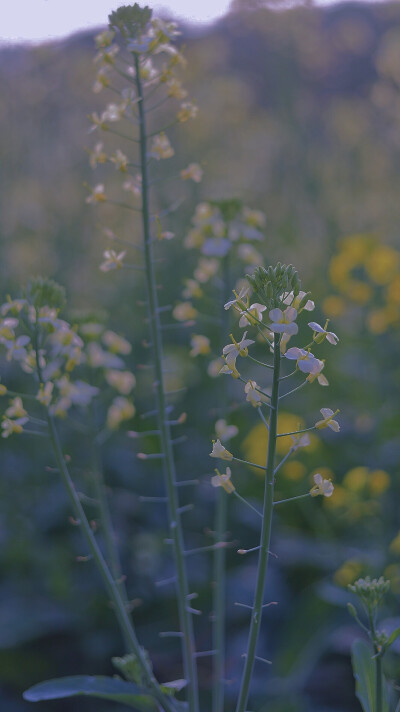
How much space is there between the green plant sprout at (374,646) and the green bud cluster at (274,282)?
0.57 meters

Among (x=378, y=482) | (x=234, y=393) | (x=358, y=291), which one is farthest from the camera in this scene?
(x=234, y=393)

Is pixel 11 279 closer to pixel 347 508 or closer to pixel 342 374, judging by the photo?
pixel 342 374

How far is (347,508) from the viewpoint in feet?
10.4

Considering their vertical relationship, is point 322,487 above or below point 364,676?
above

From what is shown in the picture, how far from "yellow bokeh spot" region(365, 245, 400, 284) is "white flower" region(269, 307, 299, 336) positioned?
2509 millimetres

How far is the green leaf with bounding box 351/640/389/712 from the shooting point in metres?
1.50

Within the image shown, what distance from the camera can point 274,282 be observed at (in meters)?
1.23

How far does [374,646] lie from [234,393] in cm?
268

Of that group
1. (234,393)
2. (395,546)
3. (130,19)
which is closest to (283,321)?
(130,19)

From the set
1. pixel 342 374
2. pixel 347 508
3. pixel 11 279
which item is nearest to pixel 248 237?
pixel 347 508

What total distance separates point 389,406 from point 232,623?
126 centimetres

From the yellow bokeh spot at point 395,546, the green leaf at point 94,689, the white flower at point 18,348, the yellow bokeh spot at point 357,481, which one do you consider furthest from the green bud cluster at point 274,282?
the yellow bokeh spot at point 357,481

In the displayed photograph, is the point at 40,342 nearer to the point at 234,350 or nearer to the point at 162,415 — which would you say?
the point at 162,415

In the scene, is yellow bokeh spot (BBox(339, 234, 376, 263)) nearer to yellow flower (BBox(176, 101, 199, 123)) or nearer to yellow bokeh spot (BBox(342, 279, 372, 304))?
yellow bokeh spot (BBox(342, 279, 372, 304))
